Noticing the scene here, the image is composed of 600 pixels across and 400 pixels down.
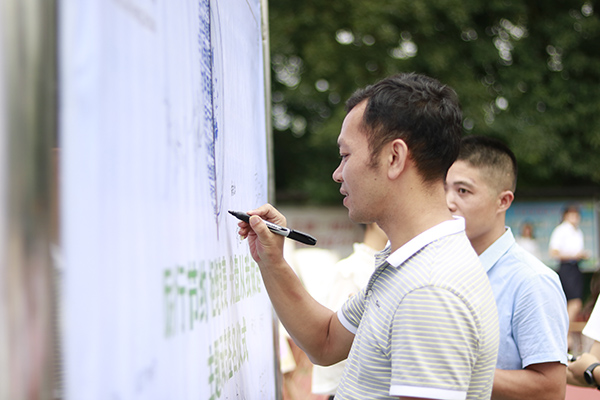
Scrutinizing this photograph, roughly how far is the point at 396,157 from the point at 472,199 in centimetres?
96

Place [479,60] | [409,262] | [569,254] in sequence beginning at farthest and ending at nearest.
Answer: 1. [479,60]
2. [569,254]
3. [409,262]

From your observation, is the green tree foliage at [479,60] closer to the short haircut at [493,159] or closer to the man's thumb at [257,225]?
the short haircut at [493,159]

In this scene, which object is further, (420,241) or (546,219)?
(546,219)

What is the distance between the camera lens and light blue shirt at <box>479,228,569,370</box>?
5.44 feet

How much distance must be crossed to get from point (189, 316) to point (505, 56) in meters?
10.8

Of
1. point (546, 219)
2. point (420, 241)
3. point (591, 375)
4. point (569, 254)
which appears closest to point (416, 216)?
point (420, 241)

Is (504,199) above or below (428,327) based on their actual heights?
above

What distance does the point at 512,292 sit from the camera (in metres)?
1.78

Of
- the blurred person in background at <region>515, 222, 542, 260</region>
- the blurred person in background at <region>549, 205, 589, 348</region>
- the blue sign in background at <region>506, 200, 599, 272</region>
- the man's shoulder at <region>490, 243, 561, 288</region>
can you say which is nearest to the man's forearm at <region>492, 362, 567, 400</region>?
the man's shoulder at <region>490, 243, 561, 288</region>

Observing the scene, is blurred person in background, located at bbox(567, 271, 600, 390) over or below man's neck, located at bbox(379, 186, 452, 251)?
below

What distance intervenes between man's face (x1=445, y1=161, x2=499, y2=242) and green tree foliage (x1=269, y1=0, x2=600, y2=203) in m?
7.50

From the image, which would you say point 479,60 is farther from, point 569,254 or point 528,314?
point 528,314

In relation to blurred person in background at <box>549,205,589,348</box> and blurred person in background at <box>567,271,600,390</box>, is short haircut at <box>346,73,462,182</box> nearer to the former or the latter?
blurred person in background at <box>567,271,600,390</box>
